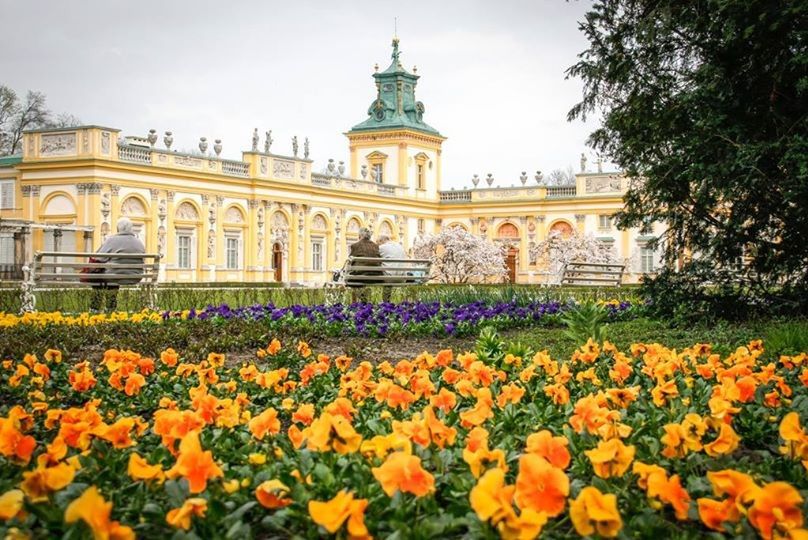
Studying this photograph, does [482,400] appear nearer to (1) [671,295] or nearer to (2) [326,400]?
(2) [326,400]

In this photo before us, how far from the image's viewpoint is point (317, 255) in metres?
43.7

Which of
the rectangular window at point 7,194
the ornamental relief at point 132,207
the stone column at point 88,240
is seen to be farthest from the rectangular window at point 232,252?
the rectangular window at point 7,194

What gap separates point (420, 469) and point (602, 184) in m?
47.2

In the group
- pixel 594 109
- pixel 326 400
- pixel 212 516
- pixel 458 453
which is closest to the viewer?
pixel 212 516

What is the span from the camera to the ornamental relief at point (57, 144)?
111ft

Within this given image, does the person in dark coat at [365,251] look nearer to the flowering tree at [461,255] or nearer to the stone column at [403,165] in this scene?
the flowering tree at [461,255]

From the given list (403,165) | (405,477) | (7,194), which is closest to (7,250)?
(7,194)

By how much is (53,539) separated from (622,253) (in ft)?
153

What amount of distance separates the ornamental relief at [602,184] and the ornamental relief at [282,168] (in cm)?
1645

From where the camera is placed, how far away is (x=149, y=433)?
Answer: 349cm

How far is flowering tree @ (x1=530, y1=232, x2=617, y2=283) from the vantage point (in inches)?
1807

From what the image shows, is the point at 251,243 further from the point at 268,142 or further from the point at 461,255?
the point at 461,255

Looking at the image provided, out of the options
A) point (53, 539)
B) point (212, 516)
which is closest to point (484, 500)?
point (212, 516)

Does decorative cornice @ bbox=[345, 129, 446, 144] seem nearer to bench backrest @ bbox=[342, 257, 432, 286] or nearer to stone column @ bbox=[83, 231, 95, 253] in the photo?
stone column @ bbox=[83, 231, 95, 253]
